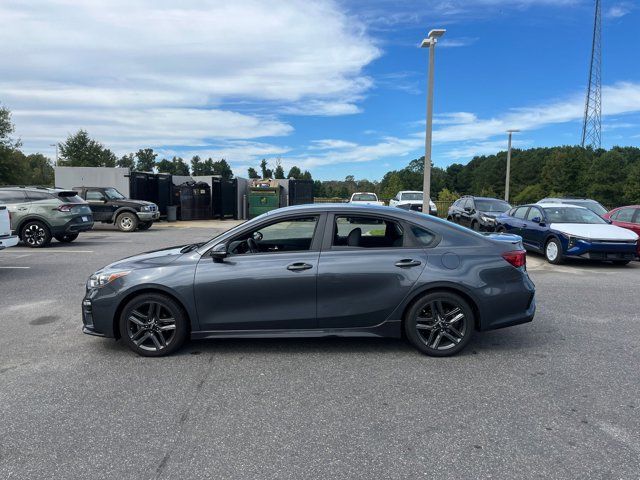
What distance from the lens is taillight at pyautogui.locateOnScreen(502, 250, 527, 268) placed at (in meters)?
4.76

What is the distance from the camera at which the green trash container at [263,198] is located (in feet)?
91.9

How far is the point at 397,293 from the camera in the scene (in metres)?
4.56

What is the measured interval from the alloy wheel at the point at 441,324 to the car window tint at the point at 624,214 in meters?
10.4

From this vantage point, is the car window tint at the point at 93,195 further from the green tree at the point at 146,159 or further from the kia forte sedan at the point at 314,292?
the green tree at the point at 146,159

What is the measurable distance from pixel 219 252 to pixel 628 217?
478 inches

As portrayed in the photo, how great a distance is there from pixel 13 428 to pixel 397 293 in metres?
3.24

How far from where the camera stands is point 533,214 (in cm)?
1238

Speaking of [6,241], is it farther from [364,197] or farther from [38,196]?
[364,197]

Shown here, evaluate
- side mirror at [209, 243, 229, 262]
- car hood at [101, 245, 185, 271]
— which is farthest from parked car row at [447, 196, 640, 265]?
car hood at [101, 245, 185, 271]

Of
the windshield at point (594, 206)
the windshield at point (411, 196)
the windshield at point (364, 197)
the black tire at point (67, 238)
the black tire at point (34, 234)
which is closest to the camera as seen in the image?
the black tire at point (34, 234)

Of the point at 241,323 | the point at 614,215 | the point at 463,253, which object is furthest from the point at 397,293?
the point at 614,215

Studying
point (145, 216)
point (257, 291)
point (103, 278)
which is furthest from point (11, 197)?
point (257, 291)

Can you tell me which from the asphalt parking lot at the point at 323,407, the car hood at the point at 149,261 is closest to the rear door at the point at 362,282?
the asphalt parking lot at the point at 323,407

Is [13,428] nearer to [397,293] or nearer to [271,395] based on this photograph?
[271,395]
